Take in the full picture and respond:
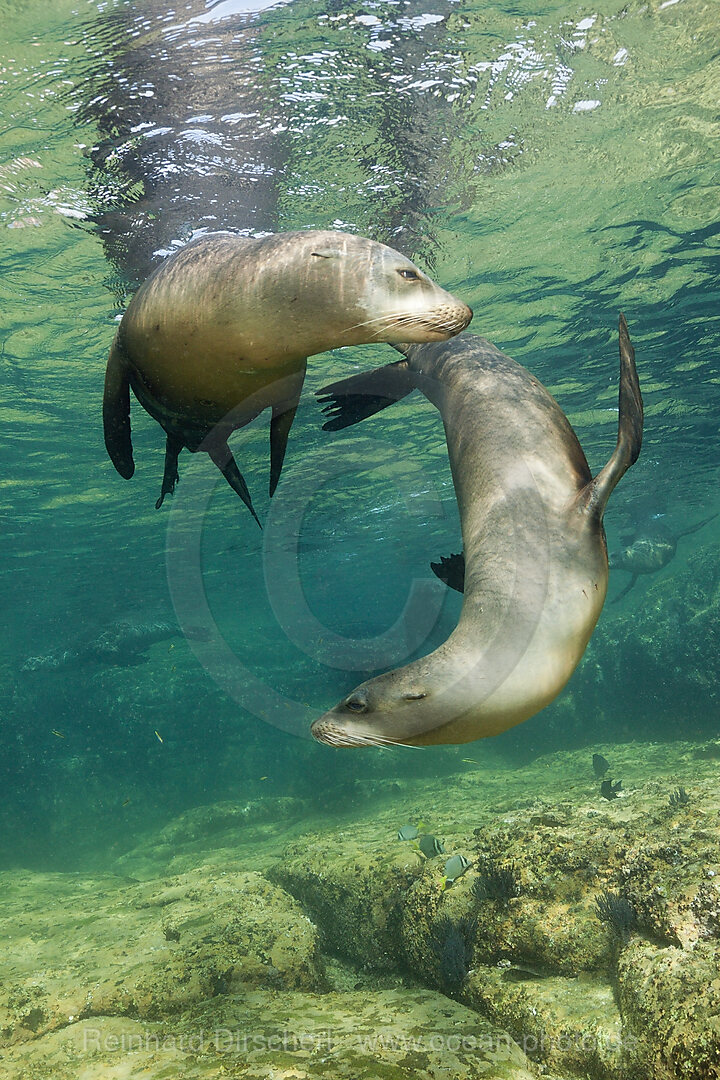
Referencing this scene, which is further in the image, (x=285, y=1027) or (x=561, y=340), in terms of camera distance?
(x=561, y=340)

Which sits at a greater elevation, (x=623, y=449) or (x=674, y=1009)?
(x=623, y=449)

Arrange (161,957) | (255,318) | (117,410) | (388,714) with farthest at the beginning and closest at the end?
1. (161,957)
2. (117,410)
3. (255,318)
4. (388,714)

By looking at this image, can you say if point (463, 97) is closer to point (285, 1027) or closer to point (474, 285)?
point (474, 285)

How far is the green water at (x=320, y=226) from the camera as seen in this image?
6613 millimetres

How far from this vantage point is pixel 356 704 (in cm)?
262

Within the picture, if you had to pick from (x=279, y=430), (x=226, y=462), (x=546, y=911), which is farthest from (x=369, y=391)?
(x=546, y=911)

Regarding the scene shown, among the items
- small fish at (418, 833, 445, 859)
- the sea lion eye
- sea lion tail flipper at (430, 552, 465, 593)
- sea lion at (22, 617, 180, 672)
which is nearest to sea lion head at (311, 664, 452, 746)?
the sea lion eye

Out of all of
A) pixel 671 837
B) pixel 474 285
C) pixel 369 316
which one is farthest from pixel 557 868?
pixel 474 285

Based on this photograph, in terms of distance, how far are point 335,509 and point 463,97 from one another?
17414 mm

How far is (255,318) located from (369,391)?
1.17 meters

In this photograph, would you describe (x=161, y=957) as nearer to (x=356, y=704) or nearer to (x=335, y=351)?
(x=356, y=704)

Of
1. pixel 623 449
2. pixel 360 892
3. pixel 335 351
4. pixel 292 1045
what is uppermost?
pixel 623 449

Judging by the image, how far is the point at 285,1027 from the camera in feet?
15.3

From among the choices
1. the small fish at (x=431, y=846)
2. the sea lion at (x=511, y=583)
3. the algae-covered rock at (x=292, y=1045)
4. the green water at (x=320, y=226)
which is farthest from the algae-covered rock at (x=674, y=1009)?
the green water at (x=320, y=226)
